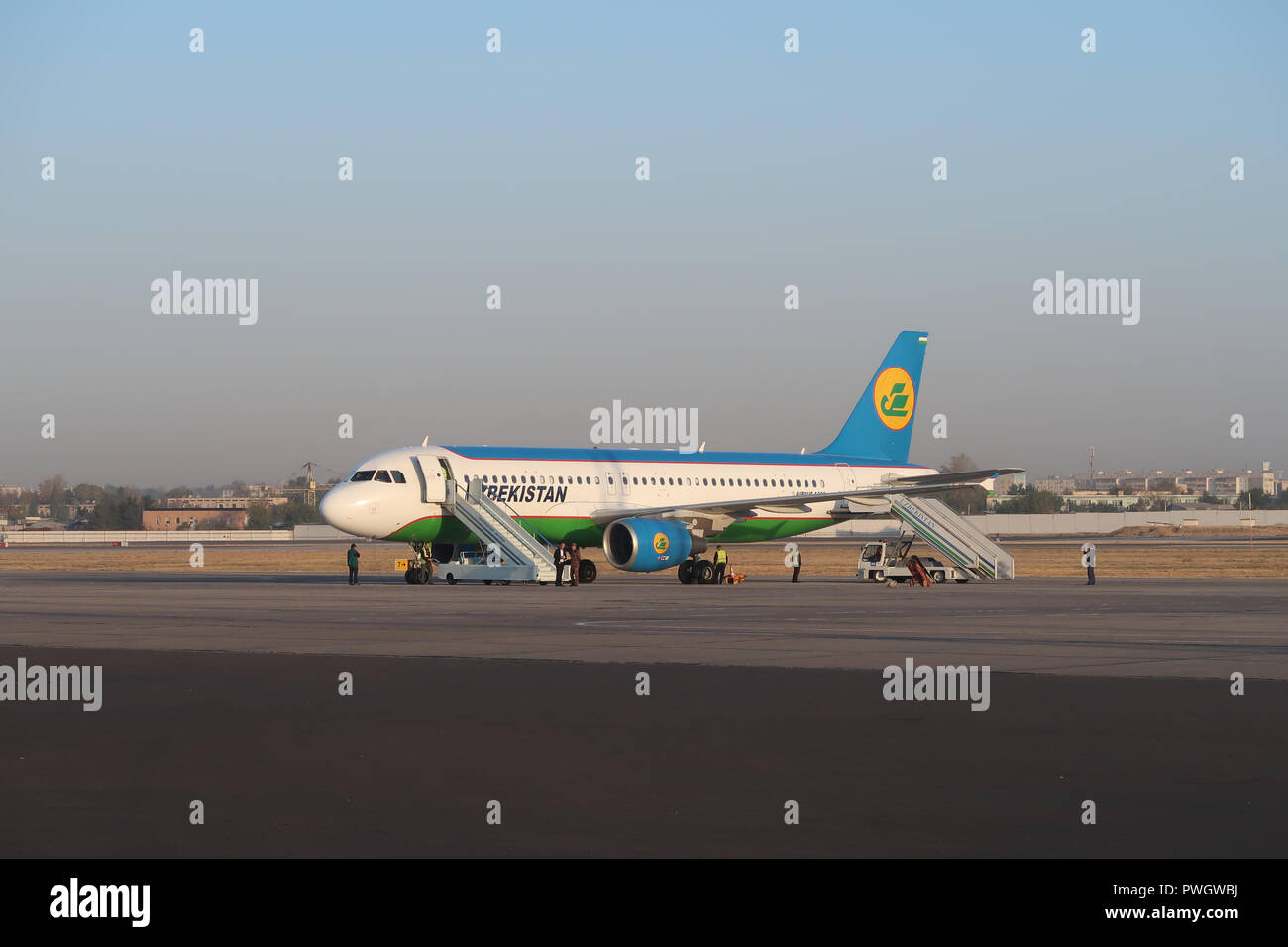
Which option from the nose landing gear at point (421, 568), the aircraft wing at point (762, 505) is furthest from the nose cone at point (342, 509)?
the aircraft wing at point (762, 505)

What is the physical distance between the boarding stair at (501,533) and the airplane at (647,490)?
25 cm

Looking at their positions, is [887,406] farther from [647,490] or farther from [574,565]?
[574,565]

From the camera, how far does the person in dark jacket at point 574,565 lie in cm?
4431

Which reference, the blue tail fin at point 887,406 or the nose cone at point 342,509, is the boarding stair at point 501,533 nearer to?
the nose cone at point 342,509

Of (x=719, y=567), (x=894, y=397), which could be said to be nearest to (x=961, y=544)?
(x=719, y=567)

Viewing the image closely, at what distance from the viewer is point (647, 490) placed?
1937 inches

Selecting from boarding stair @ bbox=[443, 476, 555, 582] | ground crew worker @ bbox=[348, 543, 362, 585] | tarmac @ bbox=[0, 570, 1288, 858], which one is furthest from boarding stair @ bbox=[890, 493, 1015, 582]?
tarmac @ bbox=[0, 570, 1288, 858]

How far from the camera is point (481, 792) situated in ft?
34.7

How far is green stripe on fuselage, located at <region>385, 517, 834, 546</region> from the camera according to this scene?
44.8 m

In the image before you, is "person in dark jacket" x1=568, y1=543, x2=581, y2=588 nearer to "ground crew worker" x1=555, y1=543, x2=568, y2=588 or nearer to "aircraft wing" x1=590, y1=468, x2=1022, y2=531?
"ground crew worker" x1=555, y1=543, x2=568, y2=588
